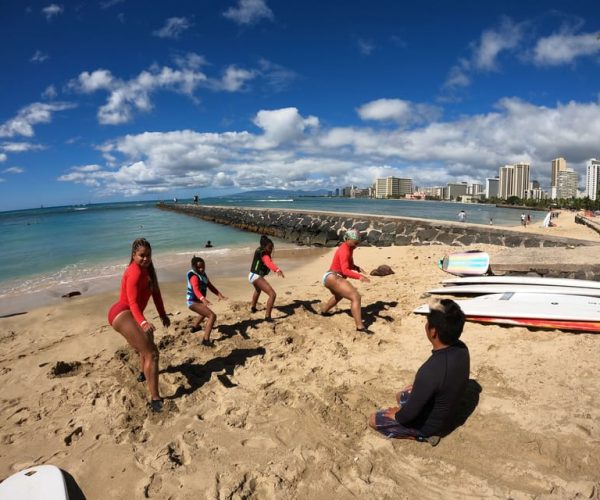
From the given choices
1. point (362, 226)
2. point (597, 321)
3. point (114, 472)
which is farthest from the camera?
point (362, 226)

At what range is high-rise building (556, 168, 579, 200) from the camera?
15138 centimetres

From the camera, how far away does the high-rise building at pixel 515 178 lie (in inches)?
6393

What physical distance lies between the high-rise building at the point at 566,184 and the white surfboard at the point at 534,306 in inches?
7127

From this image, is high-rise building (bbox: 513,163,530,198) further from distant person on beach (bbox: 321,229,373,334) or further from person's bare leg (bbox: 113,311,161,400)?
person's bare leg (bbox: 113,311,161,400)

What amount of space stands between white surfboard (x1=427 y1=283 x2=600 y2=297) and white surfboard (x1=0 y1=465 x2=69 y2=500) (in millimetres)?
6660

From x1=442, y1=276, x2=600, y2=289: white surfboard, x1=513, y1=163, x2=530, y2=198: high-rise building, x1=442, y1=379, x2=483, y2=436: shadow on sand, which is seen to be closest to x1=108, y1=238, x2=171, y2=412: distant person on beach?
x1=442, y1=379, x2=483, y2=436: shadow on sand

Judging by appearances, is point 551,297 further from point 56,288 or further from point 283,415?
point 56,288

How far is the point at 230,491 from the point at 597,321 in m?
5.47

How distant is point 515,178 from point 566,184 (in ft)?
66.6

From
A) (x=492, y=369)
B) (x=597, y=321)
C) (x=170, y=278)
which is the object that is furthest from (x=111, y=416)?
(x=170, y=278)

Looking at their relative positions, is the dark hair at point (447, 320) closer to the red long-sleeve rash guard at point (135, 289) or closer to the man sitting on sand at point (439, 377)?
the man sitting on sand at point (439, 377)

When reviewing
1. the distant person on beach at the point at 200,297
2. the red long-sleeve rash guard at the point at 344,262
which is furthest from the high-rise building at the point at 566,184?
the distant person on beach at the point at 200,297

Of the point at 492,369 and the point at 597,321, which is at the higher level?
the point at 597,321

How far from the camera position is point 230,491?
2697 millimetres
